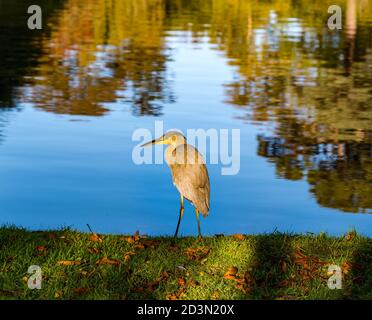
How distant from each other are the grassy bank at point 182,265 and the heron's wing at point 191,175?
0.52 metres

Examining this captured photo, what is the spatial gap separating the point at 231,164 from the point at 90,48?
2932cm

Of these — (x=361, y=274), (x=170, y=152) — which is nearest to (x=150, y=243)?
(x=170, y=152)

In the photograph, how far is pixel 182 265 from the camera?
10.7m

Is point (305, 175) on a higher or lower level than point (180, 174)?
lower

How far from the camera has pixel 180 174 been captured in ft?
37.3

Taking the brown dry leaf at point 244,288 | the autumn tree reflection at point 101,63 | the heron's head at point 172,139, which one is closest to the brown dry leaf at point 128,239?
the heron's head at point 172,139

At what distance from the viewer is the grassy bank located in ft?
32.9

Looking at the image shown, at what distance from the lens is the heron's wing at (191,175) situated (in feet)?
37.1

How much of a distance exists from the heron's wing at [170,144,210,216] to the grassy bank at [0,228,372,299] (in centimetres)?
52

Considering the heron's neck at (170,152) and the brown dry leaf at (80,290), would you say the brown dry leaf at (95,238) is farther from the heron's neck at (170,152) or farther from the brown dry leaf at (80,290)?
the brown dry leaf at (80,290)

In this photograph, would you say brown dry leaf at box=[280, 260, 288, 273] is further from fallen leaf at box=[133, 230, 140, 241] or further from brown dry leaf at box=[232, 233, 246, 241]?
fallen leaf at box=[133, 230, 140, 241]

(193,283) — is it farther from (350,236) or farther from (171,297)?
(350,236)
